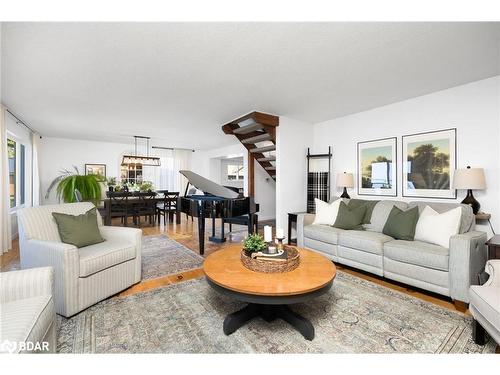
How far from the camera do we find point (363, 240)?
2.74m

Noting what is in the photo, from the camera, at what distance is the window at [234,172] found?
29.8 ft

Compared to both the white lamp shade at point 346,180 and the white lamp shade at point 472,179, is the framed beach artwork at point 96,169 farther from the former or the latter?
the white lamp shade at point 472,179

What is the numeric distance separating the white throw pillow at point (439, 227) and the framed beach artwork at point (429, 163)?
0.71 meters

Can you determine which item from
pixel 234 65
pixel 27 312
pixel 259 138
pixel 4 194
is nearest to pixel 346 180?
pixel 259 138

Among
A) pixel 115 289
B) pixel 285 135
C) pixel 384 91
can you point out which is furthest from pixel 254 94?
pixel 115 289

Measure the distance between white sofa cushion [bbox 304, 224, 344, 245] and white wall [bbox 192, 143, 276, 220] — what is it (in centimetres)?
297

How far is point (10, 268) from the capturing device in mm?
2854

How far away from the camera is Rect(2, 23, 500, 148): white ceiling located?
181 centimetres

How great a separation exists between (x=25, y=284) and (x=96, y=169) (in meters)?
Answer: 6.72

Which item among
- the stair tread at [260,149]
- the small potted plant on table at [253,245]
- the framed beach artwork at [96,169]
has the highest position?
the stair tread at [260,149]

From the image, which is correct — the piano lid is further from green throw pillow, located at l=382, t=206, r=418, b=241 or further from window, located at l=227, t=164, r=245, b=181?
window, located at l=227, t=164, r=245, b=181

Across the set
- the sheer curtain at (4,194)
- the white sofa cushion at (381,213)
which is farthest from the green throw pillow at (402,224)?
the sheer curtain at (4,194)

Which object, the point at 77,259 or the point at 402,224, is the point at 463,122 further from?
the point at 77,259

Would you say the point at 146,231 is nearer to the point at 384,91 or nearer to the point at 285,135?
the point at 285,135
